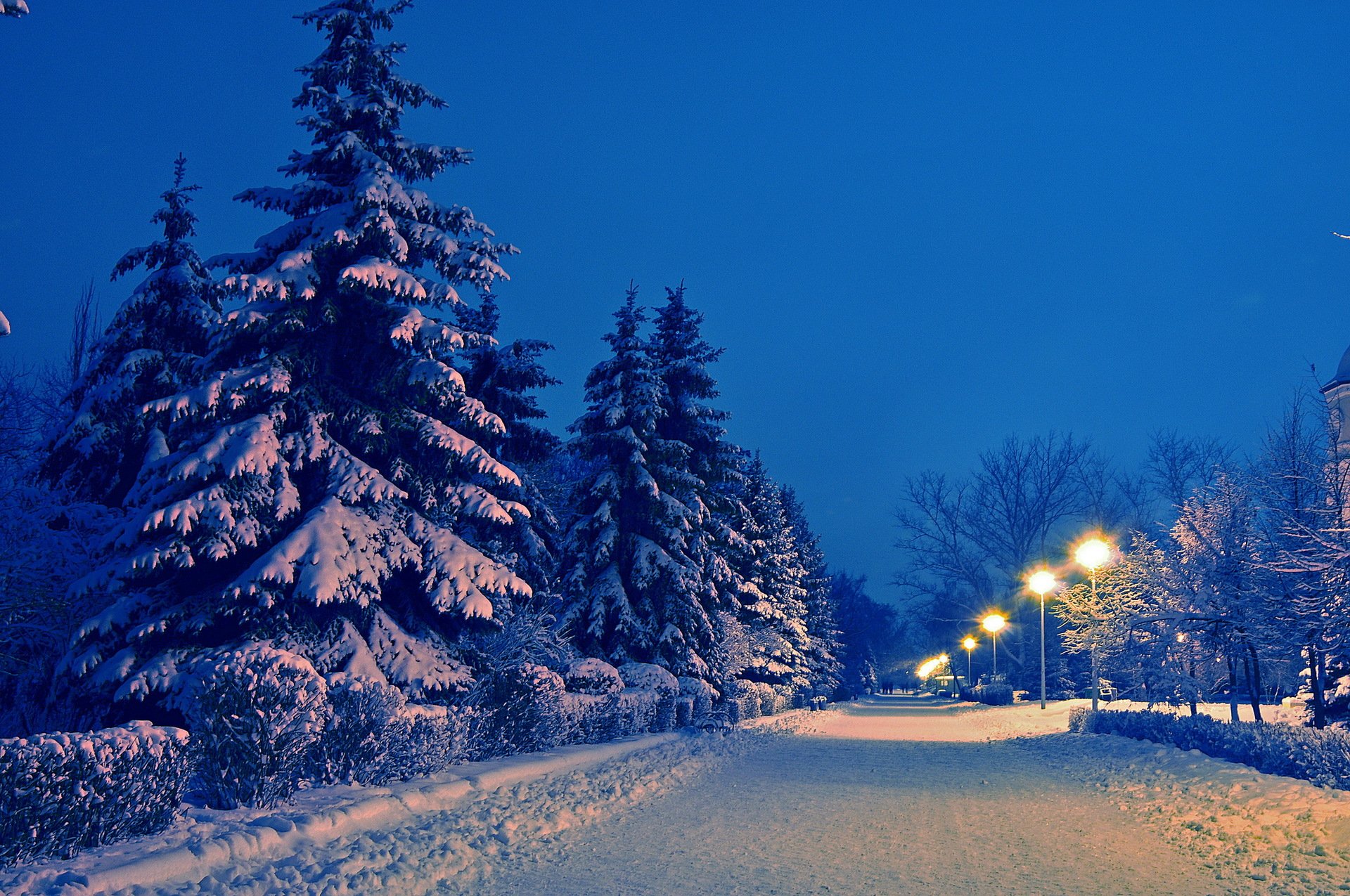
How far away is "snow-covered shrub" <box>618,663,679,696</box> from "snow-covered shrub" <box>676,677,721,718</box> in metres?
0.60

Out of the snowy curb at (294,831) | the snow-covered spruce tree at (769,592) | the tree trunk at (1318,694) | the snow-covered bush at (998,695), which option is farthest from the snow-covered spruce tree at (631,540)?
the snow-covered bush at (998,695)

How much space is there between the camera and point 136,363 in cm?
1614

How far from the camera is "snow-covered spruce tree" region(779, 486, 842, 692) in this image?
4606cm

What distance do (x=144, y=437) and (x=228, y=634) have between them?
5498 millimetres

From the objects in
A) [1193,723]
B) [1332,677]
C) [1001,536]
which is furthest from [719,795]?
[1001,536]

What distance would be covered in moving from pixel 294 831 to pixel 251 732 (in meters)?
1.35

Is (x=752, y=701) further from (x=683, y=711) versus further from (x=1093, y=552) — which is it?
(x=1093, y=552)

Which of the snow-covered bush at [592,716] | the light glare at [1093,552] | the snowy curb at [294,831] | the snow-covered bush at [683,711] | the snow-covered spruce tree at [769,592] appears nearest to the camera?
the snowy curb at [294,831]

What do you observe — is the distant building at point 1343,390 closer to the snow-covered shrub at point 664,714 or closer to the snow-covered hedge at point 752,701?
the snow-covered hedge at point 752,701

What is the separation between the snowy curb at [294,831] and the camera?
584 cm

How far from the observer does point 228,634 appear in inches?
500

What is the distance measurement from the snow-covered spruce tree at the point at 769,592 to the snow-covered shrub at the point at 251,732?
2098cm

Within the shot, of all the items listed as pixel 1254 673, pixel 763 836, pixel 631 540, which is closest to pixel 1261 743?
pixel 763 836

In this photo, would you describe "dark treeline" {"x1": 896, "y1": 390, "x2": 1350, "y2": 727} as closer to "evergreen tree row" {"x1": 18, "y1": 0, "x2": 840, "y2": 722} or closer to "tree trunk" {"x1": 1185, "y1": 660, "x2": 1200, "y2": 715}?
"tree trunk" {"x1": 1185, "y1": 660, "x2": 1200, "y2": 715}
